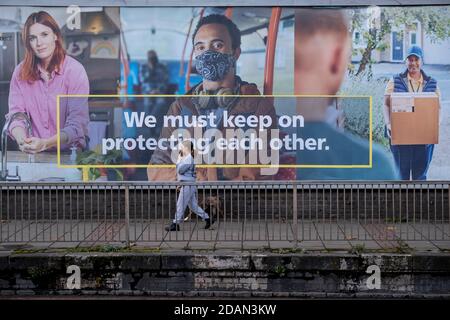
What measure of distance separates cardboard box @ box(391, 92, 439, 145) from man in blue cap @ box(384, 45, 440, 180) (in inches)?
3.6

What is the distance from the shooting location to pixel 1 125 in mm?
12461

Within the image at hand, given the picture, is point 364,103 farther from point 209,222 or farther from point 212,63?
point 209,222

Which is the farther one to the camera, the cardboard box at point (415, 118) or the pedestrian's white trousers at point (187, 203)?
the cardboard box at point (415, 118)

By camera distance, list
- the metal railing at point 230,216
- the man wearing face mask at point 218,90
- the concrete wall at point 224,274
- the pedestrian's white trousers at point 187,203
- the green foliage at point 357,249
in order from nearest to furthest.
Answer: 1. the concrete wall at point 224,274
2. the green foliage at point 357,249
3. the metal railing at point 230,216
4. the pedestrian's white trousers at point 187,203
5. the man wearing face mask at point 218,90

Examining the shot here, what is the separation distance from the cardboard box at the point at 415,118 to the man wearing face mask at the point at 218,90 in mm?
2228

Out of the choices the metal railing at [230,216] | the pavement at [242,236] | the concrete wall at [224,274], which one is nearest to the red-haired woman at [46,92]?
the metal railing at [230,216]

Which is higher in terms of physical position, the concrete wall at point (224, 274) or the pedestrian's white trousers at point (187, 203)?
the pedestrian's white trousers at point (187, 203)

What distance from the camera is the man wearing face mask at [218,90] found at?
40.6 ft

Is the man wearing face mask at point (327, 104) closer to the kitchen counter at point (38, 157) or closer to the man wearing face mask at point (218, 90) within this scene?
the man wearing face mask at point (218, 90)

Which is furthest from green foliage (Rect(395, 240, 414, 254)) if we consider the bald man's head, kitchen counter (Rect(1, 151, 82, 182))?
kitchen counter (Rect(1, 151, 82, 182))

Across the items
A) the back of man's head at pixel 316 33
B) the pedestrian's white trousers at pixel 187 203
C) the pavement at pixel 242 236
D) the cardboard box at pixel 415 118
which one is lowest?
the pavement at pixel 242 236

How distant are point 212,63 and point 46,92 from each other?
310 cm
